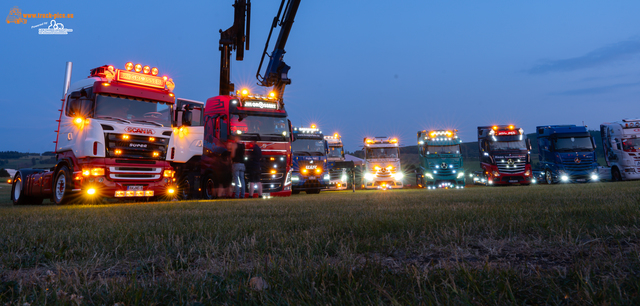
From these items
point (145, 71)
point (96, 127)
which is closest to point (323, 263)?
point (96, 127)

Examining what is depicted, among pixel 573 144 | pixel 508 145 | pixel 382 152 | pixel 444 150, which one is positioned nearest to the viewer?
pixel 573 144

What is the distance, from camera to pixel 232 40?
18.9 metres

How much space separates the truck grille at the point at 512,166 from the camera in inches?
849

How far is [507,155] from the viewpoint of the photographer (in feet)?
71.1

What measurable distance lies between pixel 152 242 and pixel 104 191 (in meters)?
8.65

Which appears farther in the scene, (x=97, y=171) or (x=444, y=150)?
(x=444, y=150)

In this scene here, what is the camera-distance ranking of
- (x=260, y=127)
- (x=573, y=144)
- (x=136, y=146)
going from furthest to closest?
(x=573, y=144)
(x=260, y=127)
(x=136, y=146)

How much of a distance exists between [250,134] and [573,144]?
1933 cm

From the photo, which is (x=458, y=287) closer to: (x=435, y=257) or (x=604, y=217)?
(x=435, y=257)

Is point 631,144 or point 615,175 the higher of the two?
point 631,144

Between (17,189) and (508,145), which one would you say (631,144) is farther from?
(17,189)

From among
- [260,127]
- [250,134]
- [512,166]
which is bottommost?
[512,166]

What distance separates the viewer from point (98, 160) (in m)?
10.1

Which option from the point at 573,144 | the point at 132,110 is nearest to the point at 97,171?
the point at 132,110
